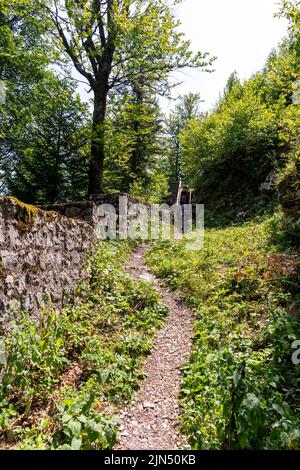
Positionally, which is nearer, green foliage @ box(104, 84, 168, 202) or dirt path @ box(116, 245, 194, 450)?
dirt path @ box(116, 245, 194, 450)

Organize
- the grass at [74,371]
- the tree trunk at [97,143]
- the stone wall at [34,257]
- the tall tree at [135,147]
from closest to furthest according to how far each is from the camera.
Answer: the grass at [74,371] → the stone wall at [34,257] → the tree trunk at [97,143] → the tall tree at [135,147]

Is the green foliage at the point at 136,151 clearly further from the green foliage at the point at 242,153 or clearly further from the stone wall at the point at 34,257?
the stone wall at the point at 34,257

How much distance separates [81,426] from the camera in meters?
2.55

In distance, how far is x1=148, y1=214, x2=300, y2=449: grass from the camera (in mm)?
2396

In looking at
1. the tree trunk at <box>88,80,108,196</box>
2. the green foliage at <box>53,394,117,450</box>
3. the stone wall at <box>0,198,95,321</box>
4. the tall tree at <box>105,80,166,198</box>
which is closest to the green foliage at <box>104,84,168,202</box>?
the tall tree at <box>105,80,166,198</box>

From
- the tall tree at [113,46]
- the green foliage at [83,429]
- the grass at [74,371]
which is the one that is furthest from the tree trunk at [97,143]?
the green foliage at [83,429]

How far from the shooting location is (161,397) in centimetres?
337

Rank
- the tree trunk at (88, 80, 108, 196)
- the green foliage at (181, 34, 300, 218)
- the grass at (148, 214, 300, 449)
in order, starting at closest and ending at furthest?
the grass at (148, 214, 300, 449) → the tree trunk at (88, 80, 108, 196) → the green foliage at (181, 34, 300, 218)

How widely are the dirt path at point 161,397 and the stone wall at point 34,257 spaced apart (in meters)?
1.77

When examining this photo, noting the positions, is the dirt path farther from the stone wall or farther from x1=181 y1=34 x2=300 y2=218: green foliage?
x1=181 y1=34 x2=300 y2=218: green foliage

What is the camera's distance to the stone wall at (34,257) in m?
3.28

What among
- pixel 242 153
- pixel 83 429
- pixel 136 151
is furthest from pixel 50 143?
pixel 242 153

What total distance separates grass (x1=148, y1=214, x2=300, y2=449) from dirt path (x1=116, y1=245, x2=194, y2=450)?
0.15 meters

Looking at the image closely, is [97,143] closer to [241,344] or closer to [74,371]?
[74,371]
